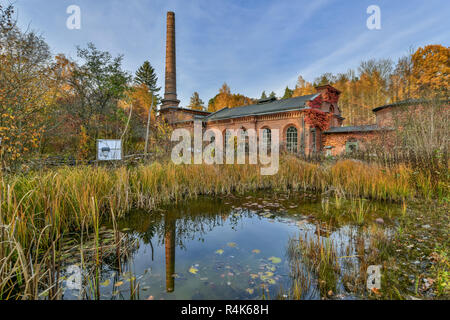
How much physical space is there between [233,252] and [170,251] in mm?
866

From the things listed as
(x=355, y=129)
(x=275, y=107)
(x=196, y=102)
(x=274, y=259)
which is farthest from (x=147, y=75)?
(x=274, y=259)

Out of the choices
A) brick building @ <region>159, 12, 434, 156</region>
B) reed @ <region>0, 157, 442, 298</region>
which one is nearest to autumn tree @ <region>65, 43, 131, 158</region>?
brick building @ <region>159, 12, 434, 156</region>

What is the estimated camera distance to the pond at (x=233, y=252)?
6.31 ft

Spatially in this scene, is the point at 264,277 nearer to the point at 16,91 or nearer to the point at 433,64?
the point at 16,91

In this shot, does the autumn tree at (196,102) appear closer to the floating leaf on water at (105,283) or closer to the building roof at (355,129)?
the building roof at (355,129)

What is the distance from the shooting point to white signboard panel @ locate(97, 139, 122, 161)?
5.79 meters

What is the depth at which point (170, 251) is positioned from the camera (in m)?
2.79

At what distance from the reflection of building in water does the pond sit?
13 mm

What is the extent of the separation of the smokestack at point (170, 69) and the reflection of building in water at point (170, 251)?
21272 millimetres

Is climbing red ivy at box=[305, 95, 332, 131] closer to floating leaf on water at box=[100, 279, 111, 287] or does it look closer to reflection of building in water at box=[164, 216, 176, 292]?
reflection of building in water at box=[164, 216, 176, 292]

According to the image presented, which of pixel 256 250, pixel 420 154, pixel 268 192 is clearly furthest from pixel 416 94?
pixel 256 250

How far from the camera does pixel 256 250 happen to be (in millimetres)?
2799

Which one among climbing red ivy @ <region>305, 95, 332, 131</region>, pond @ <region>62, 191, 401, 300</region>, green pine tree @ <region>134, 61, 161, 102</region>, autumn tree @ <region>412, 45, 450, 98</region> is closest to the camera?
pond @ <region>62, 191, 401, 300</region>

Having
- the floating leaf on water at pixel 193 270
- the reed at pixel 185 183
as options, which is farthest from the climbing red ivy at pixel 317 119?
the floating leaf on water at pixel 193 270
